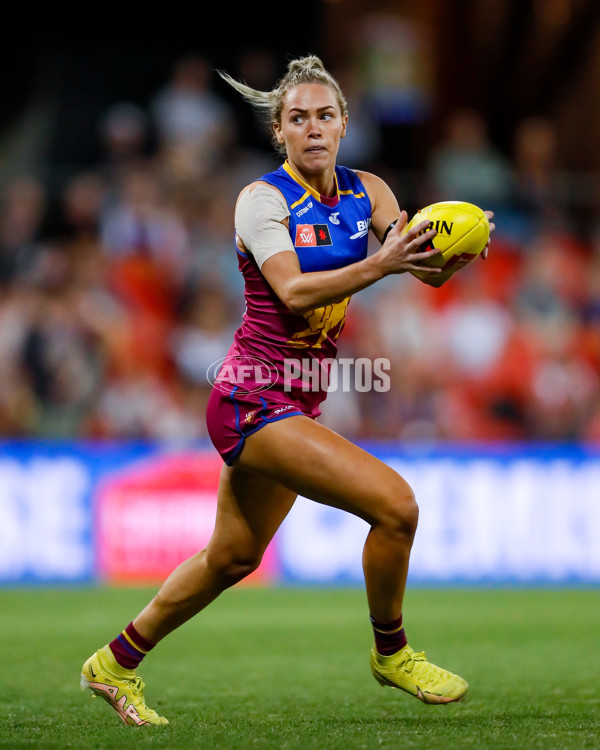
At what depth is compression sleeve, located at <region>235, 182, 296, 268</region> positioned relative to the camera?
4.04 meters

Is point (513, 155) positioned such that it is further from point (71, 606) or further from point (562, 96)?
point (71, 606)

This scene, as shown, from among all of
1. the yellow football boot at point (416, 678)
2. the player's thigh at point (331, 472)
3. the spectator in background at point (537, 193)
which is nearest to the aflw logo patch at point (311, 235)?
the player's thigh at point (331, 472)

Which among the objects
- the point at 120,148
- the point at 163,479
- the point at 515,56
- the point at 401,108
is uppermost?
the point at 515,56

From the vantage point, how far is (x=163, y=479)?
9906 millimetres

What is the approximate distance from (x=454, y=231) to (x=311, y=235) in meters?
0.54

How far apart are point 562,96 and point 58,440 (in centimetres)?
1039

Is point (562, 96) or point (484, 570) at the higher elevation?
point (562, 96)

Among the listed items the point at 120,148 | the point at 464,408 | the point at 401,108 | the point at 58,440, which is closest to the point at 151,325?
the point at 58,440

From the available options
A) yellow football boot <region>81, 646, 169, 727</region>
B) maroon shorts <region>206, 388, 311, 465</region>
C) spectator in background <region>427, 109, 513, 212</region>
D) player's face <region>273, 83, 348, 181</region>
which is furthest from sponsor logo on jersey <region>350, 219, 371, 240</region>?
spectator in background <region>427, 109, 513, 212</region>

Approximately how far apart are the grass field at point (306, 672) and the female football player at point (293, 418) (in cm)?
26

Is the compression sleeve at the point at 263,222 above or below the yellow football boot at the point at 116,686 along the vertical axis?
above

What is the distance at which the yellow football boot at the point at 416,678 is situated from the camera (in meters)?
4.26

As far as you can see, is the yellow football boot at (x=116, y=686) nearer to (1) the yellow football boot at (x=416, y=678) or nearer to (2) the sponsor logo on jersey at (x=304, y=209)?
(1) the yellow football boot at (x=416, y=678)

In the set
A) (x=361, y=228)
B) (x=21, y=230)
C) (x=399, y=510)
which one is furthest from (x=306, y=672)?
(x=21, y=230)
